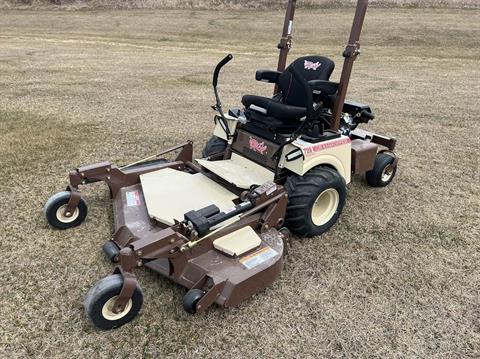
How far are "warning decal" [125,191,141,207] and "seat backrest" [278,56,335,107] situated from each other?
1757 millimetres

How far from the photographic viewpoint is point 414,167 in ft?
17.9

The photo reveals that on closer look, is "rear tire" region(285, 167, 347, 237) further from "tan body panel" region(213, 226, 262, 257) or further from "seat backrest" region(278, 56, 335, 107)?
"seat backrest" region(278, 56, 335, 107)

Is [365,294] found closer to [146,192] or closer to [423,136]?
[146,192]

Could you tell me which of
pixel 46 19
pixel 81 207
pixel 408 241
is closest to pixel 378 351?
pixel 408 241

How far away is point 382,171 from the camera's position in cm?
468

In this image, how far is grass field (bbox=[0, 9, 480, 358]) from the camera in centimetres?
274

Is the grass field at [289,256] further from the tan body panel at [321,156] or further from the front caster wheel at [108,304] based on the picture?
the tan body panel at [321,156]

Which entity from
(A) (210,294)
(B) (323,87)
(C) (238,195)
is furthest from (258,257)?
(B) (323,87)

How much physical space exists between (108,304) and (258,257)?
3.56 ft

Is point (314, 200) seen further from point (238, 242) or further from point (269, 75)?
point (269, 75)

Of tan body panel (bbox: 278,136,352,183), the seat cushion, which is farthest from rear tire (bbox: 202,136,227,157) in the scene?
tan body panel (bbox: 278,136,352,183)

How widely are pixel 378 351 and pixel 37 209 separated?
3351mm

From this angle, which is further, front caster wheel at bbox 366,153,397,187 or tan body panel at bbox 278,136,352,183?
front caster wheel at bbox 366,153,397,187

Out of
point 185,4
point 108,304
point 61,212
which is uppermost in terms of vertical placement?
point 108,304
